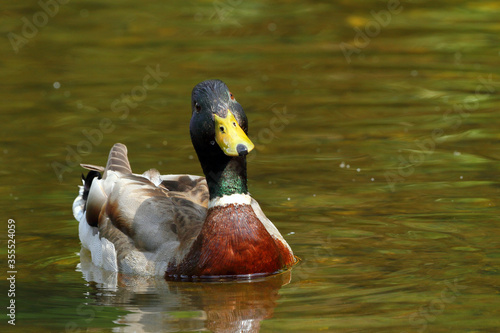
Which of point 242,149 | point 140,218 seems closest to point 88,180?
point 140,218

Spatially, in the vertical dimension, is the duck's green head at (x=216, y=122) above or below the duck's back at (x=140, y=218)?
above

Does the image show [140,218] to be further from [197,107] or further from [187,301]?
[187,301]

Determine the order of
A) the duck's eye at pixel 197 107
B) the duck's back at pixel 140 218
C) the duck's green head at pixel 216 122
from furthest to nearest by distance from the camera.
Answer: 1. the duck's back at pixel 140 218
2. the duck's eye at pixel 197 107
3. the duck's green head at pixel 216 122

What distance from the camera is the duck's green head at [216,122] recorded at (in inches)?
363

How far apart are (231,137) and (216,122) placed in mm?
258

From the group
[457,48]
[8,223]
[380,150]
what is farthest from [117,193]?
[457,48]

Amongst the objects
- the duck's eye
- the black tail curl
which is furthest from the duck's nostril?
the black tail curl

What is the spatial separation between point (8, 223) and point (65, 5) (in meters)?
11.7

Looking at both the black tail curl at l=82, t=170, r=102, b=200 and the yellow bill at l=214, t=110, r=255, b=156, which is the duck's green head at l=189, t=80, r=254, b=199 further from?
the black tail curl at l=82, t=170, r=102, b=200

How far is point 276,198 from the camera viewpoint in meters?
11.9

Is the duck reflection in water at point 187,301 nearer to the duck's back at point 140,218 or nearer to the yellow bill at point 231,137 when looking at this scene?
the duck's back at point 140,218

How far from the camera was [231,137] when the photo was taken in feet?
30.1

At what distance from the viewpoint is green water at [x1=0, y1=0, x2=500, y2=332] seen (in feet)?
28.9

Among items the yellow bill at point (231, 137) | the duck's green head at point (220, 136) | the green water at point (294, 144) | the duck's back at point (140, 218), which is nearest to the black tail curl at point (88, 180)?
the duck's back at point (140, 218)
